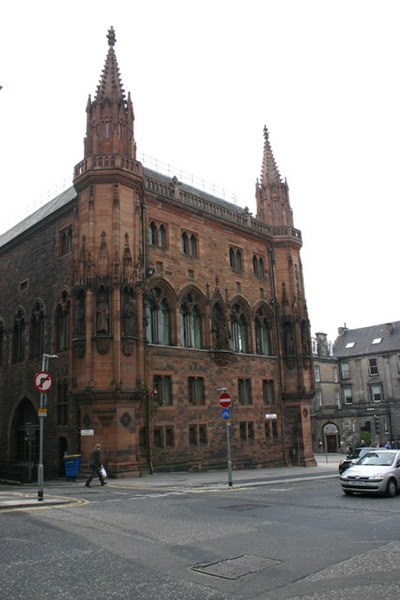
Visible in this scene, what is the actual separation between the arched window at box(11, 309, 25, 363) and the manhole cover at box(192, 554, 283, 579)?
2803 cm

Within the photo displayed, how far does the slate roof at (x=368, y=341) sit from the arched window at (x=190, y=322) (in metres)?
40.9

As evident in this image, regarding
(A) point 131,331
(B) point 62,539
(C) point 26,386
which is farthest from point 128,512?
(C) point 26,386

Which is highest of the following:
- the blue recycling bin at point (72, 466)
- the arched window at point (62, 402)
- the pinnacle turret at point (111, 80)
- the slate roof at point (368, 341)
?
the pinnacle turret at point (111, 80)

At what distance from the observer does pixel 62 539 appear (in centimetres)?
985

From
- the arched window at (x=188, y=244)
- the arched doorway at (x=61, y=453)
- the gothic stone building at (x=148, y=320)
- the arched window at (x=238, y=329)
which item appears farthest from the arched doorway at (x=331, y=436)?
the arched doorway at (x=61, y=453)

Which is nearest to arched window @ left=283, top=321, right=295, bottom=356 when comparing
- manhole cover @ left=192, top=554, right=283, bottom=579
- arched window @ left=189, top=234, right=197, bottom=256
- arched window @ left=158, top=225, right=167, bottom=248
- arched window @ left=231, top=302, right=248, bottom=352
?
arched window @ left=231, top=302, right=248, bottom=352

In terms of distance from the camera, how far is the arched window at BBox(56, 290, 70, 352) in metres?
29.3

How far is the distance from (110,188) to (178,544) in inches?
815

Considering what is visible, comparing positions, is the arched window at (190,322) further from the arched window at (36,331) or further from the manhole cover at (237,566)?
the manhole cover at (237,566)

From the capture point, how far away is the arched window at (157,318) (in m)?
29.1

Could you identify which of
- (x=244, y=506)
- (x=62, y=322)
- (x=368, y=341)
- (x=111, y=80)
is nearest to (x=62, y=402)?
(x=62, y=322)

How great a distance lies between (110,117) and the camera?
28.6 m

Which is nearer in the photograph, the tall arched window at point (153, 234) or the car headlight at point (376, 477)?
the car headlight at point (376, 477)

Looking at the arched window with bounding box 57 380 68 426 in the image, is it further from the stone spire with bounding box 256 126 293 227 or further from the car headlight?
the stone spire with bounding box 256 126 293 227
